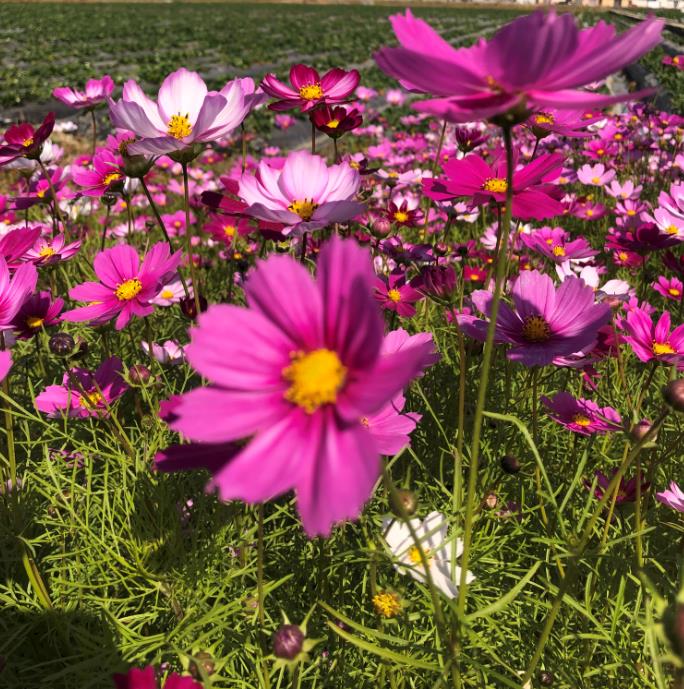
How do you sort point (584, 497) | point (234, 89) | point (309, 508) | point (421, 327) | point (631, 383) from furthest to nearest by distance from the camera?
point (421, 327)
point (631, 383)
point (584, 497)
point (234, 89)
point (309, 508)

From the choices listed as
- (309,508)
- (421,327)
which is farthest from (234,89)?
(421,327)

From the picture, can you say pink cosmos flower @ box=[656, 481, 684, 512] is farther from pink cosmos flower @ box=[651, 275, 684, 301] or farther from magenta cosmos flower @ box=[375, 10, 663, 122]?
pink cosmos flower @ box=[651, 275, 684, 301]

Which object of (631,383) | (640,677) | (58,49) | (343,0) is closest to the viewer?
(640,677)

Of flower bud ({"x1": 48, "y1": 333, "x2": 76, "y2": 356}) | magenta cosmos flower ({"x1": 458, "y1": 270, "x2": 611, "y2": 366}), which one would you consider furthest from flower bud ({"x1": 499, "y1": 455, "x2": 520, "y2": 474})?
flower bud ({"x1": 48, "y1": 333, "x2": 76, "y2": 356})

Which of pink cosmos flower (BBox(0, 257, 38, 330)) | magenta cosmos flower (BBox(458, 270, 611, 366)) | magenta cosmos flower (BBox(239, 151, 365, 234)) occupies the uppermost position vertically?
magenta cosmos flower (BBox(239, 151, 365, 234))

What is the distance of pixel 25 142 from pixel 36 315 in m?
0.48

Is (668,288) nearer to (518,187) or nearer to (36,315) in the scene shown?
(518,187)

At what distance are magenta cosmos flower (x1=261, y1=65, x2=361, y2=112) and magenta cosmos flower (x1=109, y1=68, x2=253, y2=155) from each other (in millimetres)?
154

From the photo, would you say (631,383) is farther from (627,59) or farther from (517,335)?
(627,59)

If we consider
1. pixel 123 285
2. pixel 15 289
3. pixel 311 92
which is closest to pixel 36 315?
pixel 123 285

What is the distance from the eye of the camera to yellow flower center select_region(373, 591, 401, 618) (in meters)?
0.70

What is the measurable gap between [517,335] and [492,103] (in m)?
0.49

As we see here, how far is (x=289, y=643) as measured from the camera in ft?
1.77

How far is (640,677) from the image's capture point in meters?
0.73
